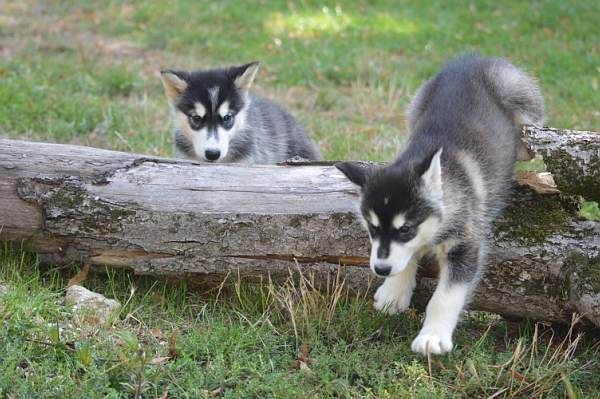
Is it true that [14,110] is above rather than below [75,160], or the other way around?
below

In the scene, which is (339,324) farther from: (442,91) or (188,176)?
(442,91)

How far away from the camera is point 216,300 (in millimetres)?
5262

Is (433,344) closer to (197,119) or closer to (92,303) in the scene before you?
(92,303)

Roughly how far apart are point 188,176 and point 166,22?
794cm

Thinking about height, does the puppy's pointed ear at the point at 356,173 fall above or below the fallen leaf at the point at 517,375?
above

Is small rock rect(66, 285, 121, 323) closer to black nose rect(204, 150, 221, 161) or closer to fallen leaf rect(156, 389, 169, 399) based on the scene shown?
fallen leaf rect(156, 389, 169, 399)

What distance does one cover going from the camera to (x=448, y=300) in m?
4.61

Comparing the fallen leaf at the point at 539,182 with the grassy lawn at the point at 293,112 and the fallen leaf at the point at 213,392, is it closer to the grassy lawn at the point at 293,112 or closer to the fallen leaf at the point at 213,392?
the grassy lawn at the point at 293,112

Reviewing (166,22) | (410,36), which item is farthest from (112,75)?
(410,36)

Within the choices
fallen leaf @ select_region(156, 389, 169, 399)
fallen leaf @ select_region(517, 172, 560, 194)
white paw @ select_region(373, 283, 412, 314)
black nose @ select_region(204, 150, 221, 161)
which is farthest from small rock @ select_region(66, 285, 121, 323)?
fallen leaf @ select_region(517, 172, 560, 194)

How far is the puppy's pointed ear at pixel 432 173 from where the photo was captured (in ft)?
14.5

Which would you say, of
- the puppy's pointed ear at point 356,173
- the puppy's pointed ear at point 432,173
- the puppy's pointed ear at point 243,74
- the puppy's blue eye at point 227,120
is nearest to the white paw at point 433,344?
the puppy's pointed ear at point 432,173

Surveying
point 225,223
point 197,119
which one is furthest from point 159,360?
point 197,119

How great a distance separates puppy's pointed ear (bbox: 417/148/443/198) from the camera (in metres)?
4.42
